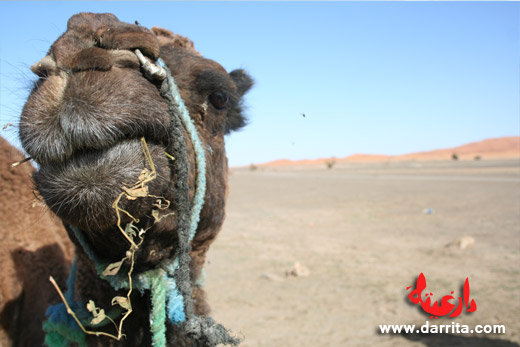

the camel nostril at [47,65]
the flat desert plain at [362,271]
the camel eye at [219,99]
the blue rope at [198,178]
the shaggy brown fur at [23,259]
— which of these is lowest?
the flat desert plain at [362,271]

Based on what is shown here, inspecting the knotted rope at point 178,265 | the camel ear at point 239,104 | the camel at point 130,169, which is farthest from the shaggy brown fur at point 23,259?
the camel ear at point 239,104

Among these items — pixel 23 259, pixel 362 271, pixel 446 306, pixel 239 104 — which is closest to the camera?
pixel 23 259

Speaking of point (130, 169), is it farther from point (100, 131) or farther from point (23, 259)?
point (23, 259)

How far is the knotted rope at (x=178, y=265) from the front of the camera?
1885mm

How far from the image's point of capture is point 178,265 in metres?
2.09

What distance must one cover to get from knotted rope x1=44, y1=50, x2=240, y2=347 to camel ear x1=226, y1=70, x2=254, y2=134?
96cm

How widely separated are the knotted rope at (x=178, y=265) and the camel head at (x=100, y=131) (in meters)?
0.04

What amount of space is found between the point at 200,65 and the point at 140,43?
54 centimetres

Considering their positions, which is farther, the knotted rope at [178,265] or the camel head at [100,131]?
the knotted rope at [178,265]

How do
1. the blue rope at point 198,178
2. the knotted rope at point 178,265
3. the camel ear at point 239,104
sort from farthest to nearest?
the camel ear at point 239,104
the blue rope at point 198,178
the knotted rope at point 178,265

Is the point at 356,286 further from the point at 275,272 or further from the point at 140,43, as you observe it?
the point at 140,43

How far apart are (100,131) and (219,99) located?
91 cm

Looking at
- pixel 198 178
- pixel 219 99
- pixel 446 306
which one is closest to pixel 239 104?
pixel 219 99

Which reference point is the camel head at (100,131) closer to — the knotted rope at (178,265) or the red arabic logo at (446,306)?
the knotted rope at (178,265)
